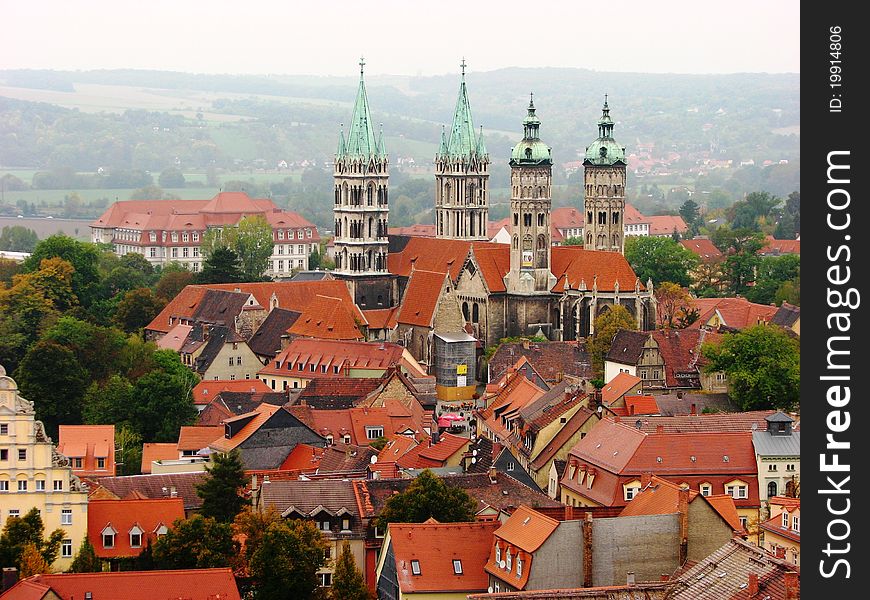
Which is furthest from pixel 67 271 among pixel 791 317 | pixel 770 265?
pixel 770 265

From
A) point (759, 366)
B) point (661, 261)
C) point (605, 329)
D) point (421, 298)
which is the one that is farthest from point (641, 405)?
point (661, 261)

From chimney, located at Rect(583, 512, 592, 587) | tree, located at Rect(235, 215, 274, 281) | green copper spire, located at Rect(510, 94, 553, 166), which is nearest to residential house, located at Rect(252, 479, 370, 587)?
chimney, located at Rect(583, 512, 592, 587)

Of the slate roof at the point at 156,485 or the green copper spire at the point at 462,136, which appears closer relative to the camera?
the slate roof at the point at 156,485

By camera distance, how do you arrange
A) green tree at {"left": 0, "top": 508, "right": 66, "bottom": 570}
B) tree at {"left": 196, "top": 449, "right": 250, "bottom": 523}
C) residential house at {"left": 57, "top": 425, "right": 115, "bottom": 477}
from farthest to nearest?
residential house at {"left": 57, "top": 425, "right": 115, "bottom": 477} → tree at {"left": 196, "top": 449, "right": 250, "bottom": 523} → green tree at {"left": 0, "top": 508, "right": 66, "bottom": 570}

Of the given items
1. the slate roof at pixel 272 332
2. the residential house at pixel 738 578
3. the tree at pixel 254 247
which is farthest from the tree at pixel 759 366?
the tree at pixel 254 247

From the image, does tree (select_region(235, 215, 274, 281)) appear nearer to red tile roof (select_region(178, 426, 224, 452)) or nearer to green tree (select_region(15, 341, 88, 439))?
green tree (select_region(15, 341, 88, 439))

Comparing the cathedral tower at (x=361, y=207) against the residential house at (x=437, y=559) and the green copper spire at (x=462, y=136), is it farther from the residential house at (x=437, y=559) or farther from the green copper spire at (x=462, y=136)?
the residential house at (x=437, y=559)

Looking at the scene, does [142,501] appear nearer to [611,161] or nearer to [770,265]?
[611,161]
